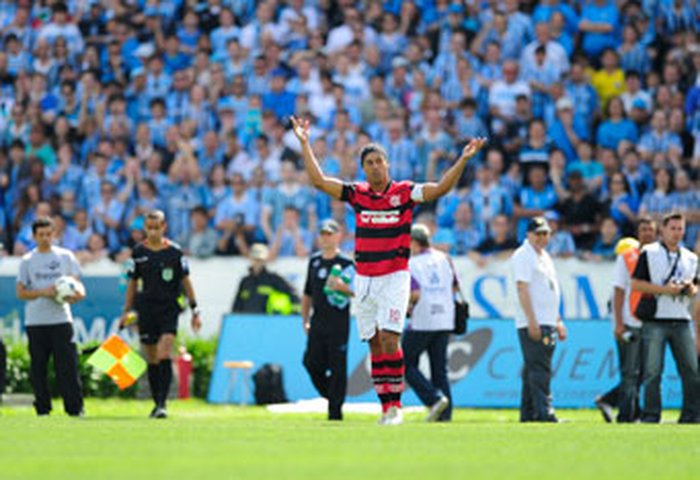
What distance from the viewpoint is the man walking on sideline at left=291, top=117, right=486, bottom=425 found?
14.1 m

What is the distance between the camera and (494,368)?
Answer: 22375 mm

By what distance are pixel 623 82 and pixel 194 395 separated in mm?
8716

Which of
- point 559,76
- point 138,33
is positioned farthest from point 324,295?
point 138,33

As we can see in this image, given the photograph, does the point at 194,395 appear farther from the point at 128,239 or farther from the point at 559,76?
the point at 559,76

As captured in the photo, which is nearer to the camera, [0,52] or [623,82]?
[623,82]

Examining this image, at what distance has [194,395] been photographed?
23719 mm

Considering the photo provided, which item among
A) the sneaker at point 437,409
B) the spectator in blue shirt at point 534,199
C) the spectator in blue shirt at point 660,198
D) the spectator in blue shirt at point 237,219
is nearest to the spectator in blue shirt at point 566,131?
the spectator in blue shirt at point 534,199

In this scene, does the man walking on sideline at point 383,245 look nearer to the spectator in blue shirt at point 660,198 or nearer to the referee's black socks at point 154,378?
the referee's black socks at point 154,378

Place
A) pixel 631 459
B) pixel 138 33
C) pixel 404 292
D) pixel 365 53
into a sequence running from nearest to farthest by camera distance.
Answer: pixel 631 459 < pixel 404 292 < pixel 365 53 < pixel 138 33

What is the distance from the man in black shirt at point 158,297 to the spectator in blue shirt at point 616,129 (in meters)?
9.99

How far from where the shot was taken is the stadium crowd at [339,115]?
24734 millimetres

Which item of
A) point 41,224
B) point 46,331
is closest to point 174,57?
point 41,224

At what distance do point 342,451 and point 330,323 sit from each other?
736 cm

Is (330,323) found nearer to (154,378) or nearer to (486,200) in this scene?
(154,378)
